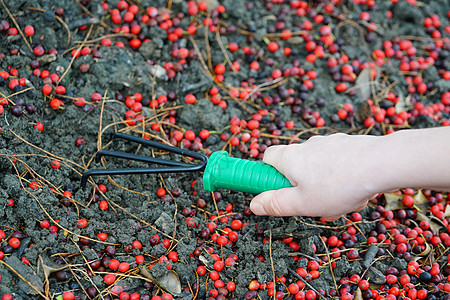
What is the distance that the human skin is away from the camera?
1.95 metres

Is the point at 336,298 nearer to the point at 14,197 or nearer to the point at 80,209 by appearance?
the point at 80,209

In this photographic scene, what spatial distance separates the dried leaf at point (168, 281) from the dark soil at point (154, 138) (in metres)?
0.03

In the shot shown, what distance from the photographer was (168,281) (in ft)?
8.15

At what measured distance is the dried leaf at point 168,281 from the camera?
245 cm

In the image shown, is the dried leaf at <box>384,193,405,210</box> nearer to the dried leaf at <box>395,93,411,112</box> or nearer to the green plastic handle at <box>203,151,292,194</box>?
the dried leaf at <box>395,93,411,112</box>

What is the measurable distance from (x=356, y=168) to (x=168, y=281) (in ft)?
3.83

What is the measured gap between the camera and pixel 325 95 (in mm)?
3713

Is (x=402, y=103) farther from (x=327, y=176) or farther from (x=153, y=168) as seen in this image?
(x=153, y=168)

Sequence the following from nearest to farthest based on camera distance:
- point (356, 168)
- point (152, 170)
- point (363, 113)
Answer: point (356, 168) → point (152, 170) → point (363, 113)

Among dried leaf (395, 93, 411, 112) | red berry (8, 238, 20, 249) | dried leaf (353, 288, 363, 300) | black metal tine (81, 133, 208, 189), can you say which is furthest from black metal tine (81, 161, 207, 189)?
dried leaf (395, 93, 411, 112)

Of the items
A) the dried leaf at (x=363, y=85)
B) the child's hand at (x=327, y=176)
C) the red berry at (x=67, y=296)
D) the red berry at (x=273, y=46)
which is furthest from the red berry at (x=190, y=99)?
the red berry at (x=67, y=296)

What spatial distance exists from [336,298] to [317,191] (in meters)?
0.81

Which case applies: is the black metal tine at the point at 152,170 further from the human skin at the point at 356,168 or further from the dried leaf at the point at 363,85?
the dried leaf at the point at 363,85

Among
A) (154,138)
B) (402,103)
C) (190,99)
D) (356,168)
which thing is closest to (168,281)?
(154,138)
